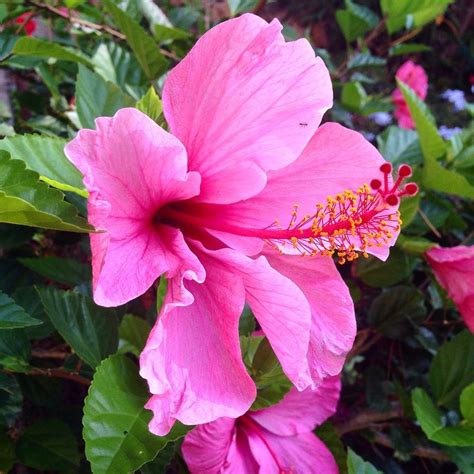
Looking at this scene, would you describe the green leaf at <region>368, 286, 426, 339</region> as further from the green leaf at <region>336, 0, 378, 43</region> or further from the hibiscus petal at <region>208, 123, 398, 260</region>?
the green leaf at <region>336, 0, 378, 43</region>

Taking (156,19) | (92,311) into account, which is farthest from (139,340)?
(156,19)

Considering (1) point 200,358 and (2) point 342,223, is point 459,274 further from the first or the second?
(1) point 200,358

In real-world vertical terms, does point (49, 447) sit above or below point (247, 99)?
below

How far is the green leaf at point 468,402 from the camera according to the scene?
111 cm

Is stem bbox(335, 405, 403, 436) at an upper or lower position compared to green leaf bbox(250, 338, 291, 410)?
lower

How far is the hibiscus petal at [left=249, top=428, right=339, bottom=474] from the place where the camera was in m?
1.01

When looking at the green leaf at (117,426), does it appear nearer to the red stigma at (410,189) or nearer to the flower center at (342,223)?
the flower center at (342,223)

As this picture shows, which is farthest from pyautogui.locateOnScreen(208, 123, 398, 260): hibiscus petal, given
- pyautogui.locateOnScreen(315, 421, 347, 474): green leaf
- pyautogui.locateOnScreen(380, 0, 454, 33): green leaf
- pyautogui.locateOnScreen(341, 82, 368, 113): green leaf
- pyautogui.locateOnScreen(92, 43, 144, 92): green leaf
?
pyautogui.locateOnScreen(380, 0, 454, 33): green leaf

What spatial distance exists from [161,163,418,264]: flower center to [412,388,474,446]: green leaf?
45 cm

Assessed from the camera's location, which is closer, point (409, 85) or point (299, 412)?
point (299, 412)

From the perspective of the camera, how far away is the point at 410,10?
1909 mm

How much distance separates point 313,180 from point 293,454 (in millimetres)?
521

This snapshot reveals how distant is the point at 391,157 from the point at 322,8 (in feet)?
12.1

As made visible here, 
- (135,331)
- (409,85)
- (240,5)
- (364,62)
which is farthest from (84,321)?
(409,85)
